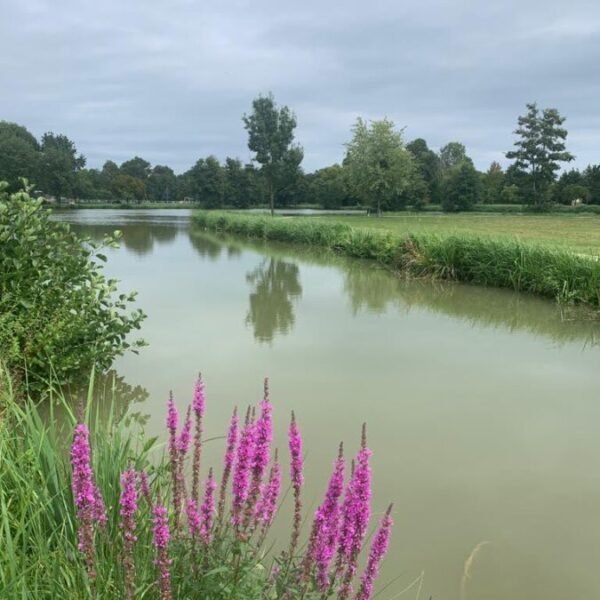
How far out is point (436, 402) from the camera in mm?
5227

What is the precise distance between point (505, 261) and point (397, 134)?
29.0 metres

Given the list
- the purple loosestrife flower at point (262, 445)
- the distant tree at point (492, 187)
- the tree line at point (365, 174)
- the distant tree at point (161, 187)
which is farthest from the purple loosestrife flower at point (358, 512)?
the distant tree at point (161, 187)

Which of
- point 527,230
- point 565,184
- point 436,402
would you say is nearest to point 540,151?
point 565,184

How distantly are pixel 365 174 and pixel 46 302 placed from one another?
35227 mm

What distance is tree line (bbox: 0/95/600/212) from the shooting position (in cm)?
3938

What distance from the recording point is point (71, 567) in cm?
195

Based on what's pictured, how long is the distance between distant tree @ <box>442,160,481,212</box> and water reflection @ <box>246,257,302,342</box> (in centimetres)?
3733

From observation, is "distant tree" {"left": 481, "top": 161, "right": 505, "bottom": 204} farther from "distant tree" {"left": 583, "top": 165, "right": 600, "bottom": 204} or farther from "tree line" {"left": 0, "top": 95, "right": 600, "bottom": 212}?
"distant tree" {"left": 583, "top": 165, "right": 600, "bottom": 204}

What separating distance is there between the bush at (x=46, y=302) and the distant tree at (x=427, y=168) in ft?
165

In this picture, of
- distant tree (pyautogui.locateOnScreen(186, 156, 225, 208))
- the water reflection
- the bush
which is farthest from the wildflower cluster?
distant tree (pyautogui.locateOnScreen(186, 156, 225, 208))

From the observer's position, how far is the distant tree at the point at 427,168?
5823cm

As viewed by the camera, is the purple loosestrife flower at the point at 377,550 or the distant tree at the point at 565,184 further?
the distant tree at the point at 565,184

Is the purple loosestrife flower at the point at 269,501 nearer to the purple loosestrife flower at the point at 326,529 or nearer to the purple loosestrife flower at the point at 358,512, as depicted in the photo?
the purple loosestrife flower at the point at 326,529

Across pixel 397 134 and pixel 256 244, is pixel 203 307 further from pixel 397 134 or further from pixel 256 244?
pixel 397 134
